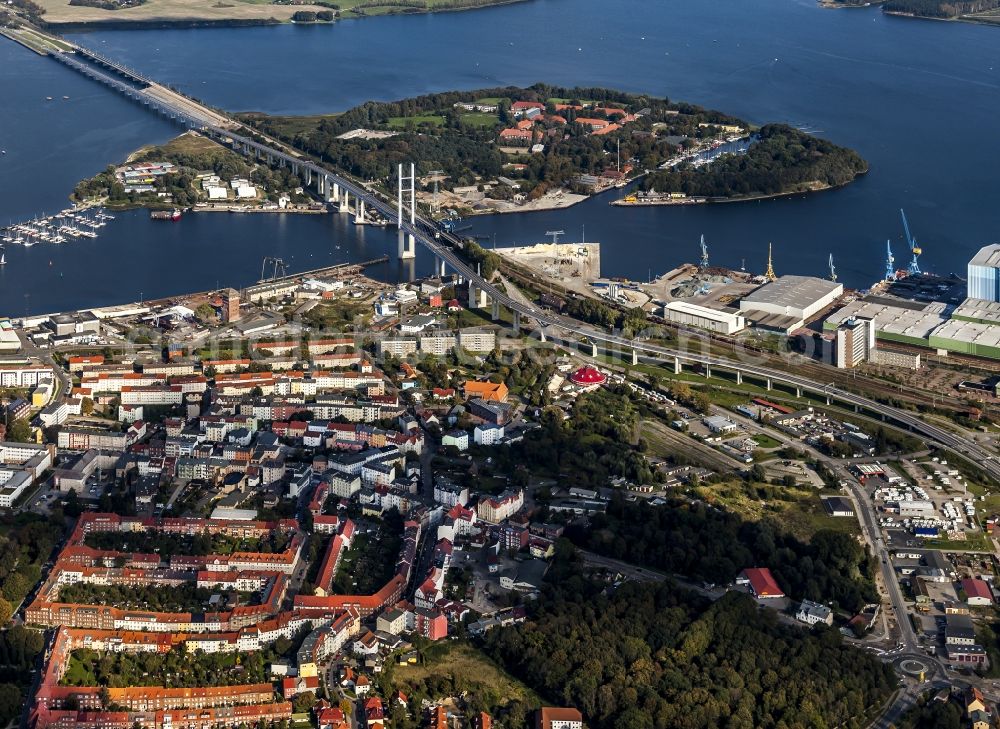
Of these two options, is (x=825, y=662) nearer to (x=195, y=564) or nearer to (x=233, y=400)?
(x=195, y=564)

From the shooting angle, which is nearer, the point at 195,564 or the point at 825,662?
the point at 825,662

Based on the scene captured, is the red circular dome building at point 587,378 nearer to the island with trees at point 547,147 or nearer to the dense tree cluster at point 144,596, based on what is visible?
the dense tree cluster at point 144,596

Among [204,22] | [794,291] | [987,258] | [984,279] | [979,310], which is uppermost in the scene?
[987,258]

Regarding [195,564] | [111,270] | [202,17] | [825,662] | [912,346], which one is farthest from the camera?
[202,17]

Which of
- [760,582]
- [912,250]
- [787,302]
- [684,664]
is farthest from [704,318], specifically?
[684,664]

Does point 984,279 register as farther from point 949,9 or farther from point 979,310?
point 949,9

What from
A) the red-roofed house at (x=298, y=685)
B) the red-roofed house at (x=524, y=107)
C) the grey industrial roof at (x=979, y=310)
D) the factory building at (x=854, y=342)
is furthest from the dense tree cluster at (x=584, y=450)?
the red-roofed house at (x=524, y=107)

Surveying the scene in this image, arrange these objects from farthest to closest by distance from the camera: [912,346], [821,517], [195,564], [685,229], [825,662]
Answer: [685,229] → [912,346] → [821,517] → [195,564] → [825,662]

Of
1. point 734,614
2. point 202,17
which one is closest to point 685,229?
point 734,614
